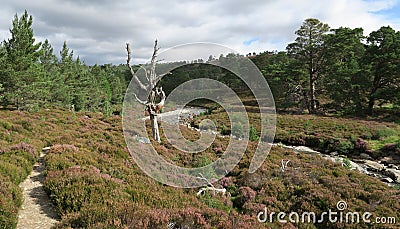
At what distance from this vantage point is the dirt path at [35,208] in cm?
518

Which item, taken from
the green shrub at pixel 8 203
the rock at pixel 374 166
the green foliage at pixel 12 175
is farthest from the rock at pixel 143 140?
the rock at pixel 374 166

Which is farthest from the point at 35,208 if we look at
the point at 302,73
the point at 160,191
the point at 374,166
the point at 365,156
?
the point at 302,73

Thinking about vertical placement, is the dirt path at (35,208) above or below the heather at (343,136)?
above

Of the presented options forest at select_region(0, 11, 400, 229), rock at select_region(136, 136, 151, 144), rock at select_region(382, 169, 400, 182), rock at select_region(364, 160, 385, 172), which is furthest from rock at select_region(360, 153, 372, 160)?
rock at select_region(136, 136, 151, 144)

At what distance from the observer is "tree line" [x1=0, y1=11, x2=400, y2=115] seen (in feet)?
71.2

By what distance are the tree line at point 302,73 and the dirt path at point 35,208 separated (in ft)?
40.9

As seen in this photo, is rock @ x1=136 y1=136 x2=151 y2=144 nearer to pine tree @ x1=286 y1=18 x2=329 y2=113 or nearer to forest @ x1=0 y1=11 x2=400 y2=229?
forest @ x1=0 y1=11 x2=400 y2=229

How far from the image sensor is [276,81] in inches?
1630

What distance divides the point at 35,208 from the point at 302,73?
3679 centimetres

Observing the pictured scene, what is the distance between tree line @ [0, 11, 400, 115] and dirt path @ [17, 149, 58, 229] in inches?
491

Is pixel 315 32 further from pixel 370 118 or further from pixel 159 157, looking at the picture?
pixel 159 157

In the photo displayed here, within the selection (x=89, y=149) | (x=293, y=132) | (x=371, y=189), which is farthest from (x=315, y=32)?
(x=89, y=149)

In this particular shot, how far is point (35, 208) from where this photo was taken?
228 inches

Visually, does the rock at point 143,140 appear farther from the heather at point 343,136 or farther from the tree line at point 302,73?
the heather at point 343,136
